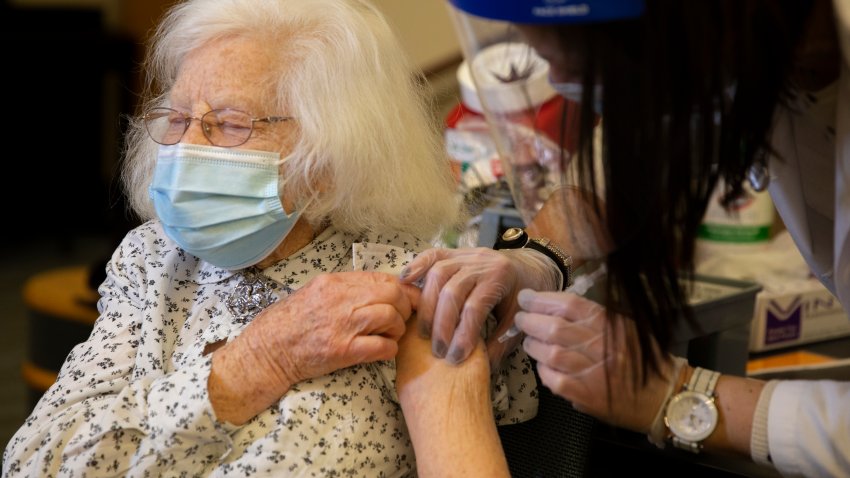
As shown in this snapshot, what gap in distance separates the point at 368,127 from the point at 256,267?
284 mm

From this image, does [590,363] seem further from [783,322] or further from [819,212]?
[783,322]

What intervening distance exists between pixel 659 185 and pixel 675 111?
0.27 feet

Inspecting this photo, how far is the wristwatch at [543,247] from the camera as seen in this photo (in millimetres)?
1591

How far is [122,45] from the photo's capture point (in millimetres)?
5980

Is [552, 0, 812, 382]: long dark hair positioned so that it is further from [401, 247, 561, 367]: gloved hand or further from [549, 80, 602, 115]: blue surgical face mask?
[401, 247, 561, 367]: gloved hand

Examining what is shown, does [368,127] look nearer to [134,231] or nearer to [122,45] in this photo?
[134,231]

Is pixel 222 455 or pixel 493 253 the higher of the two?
pixel 493 253

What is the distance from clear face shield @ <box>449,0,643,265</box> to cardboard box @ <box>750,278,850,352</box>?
34.0 inches

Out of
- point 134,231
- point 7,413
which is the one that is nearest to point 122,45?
point 7,413

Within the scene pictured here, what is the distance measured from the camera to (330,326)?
132 centimetres

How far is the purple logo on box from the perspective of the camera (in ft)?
6.63

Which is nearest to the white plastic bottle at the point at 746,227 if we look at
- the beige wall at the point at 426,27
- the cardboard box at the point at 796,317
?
the cardboard box at the point at 796,317

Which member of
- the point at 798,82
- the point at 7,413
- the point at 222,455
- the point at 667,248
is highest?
the point at 798,82

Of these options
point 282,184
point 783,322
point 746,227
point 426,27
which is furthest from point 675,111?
Answer: point 426,27
